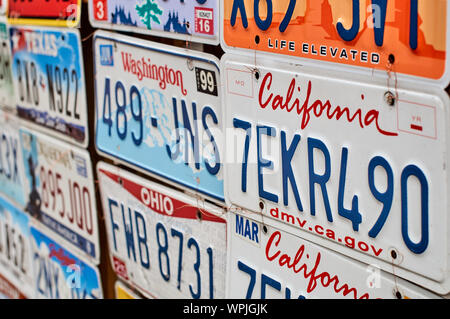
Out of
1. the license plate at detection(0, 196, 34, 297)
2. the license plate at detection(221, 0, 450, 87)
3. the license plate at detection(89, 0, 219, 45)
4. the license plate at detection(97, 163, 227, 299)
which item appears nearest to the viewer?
the license plate at detection(221, 0, 450, 87)

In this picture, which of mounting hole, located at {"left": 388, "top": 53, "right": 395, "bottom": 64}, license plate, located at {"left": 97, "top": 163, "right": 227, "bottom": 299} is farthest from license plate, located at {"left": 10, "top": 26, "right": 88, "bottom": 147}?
mounting hole, located at {"left": 388, "top": 53, "right": 395, "bottom": 64}

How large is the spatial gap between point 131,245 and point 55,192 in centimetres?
66

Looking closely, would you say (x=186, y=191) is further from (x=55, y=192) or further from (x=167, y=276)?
(x=55, y=192)

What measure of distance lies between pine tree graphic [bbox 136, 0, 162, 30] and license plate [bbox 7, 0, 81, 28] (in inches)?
17.6

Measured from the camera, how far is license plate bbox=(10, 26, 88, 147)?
2.64 meters

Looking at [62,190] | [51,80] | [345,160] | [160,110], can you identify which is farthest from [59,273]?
[345,160]

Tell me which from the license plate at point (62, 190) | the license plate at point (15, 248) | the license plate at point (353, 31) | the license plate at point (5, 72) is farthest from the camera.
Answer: the license plate at point (15, 248)

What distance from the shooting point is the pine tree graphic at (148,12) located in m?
2.09

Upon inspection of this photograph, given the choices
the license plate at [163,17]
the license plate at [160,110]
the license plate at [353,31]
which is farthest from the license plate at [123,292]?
the license plate at [353,31]

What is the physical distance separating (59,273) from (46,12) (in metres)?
1.15

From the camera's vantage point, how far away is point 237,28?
1.78 m

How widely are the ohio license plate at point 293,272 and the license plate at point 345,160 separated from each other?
4cm

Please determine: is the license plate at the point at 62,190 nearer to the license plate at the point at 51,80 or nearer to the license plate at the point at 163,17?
the license plate at the point at 51,80

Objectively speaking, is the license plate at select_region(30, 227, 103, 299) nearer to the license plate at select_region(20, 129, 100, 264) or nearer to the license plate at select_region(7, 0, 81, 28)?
the license plate at select_region(20, 129, 100, 264)
